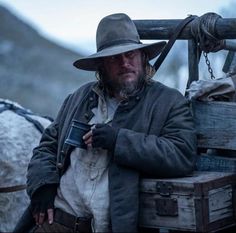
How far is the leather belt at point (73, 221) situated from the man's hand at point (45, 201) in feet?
0.14

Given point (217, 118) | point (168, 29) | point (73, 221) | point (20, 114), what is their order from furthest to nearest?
point (20, 114), point (168, 29), point (73, 221), point (217, 118)

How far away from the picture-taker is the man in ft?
13.8

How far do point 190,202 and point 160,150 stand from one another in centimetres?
35

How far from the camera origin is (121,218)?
4.17 metres

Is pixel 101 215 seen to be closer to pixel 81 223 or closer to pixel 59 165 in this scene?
pixel 81 223

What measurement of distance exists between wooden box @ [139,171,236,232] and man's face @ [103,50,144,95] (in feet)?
2.04

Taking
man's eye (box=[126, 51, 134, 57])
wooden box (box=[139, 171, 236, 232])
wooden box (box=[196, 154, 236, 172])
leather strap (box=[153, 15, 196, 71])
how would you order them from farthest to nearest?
leather strap (box=[153, 15, 196, 71]), man's eye (box=[126, 51, 134, 57]), wooden box (box=[196, 154, 236, 172]), wooden box (box=[139, 171, 236, 232])

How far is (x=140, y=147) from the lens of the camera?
4.21 metres

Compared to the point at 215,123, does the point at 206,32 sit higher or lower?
higher

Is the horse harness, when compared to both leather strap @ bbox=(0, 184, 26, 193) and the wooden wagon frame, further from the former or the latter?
the wooden wagon frame

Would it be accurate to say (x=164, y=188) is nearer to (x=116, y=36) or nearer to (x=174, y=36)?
(x=116, y=36)

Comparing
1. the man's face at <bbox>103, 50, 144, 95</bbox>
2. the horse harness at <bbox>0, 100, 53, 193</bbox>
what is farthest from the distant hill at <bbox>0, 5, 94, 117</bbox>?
the man's face at <bbox>103, 50, 144, 95</bbox>

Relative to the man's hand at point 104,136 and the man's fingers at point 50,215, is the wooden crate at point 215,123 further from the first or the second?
the man's fingers at point 50,215

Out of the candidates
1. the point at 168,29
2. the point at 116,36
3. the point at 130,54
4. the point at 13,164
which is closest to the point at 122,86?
the point at 130,54
